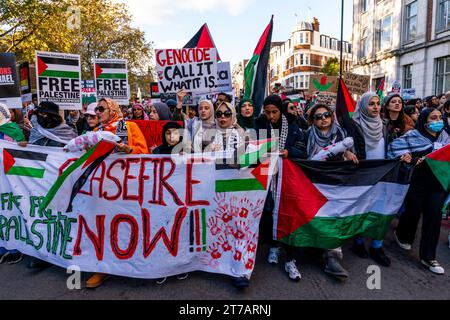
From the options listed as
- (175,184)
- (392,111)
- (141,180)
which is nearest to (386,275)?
(392,111)

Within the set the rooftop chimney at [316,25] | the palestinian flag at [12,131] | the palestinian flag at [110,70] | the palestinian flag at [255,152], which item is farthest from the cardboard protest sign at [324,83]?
the rooftop chimney at [316,25]

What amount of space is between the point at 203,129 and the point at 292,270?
1.87 m

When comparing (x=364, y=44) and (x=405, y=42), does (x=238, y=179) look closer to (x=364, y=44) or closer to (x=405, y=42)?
(x=405, y=42)

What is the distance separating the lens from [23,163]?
→ 3.66m

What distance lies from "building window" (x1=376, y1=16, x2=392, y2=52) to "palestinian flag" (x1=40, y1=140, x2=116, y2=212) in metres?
24.2

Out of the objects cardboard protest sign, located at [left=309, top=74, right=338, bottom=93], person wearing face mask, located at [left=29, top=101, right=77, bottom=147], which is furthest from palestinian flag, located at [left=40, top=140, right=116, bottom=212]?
cardboard protest sign, located at [left=309, top=74, right=338, bottom=93]

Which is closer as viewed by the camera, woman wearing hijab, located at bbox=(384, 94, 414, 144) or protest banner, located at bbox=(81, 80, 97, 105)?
woman wearing hijab, located at bbox=(384, 94, 414, 144)

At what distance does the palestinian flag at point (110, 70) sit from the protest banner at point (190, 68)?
1525 mm

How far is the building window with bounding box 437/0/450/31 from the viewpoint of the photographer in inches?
663

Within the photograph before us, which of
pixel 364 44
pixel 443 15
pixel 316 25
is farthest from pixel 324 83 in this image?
pixel 316 25

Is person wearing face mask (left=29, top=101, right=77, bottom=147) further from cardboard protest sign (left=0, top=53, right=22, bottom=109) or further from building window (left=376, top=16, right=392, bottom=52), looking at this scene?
building window (left=376, top=16, right=392, bottom=52)

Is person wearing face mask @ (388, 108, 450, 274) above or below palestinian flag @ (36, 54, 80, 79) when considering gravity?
below

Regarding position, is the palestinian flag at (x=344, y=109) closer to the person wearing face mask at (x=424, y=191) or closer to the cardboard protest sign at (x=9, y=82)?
the person wearing face mask at (x=424, y=191)

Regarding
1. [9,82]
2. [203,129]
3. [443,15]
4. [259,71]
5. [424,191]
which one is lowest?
[424,191]
